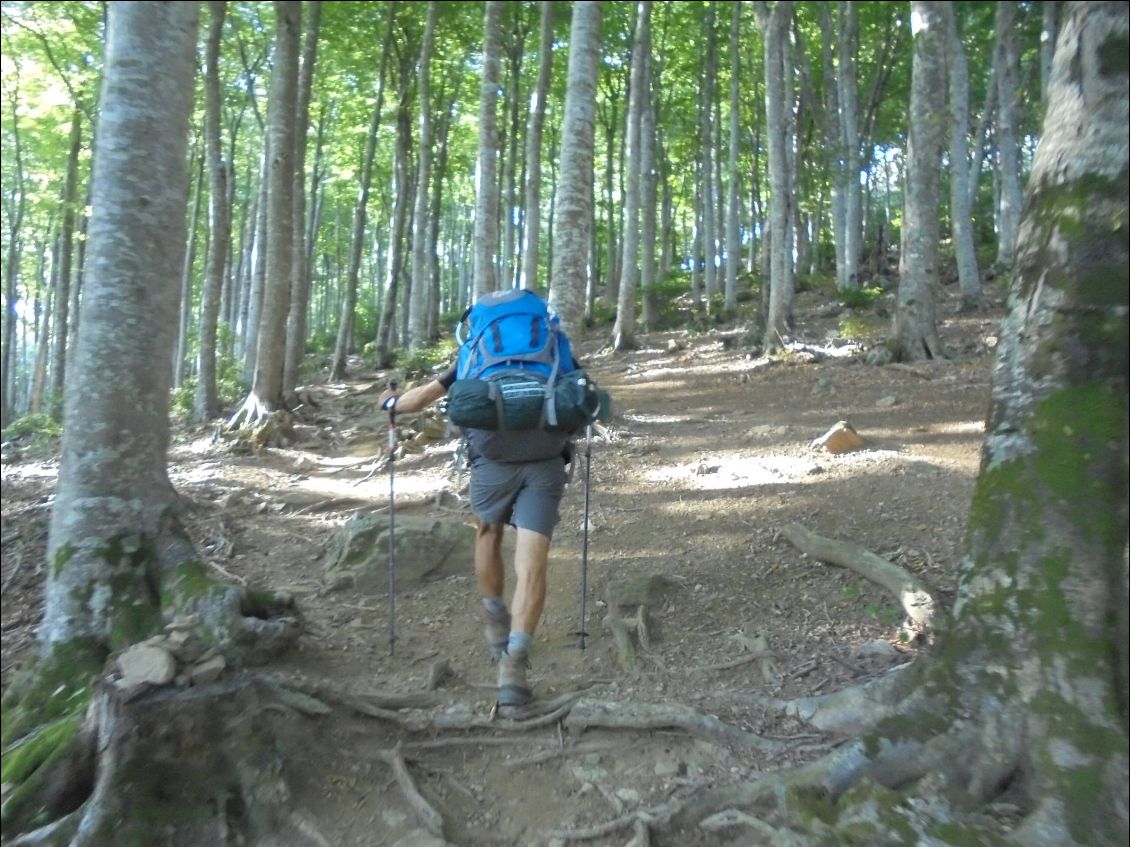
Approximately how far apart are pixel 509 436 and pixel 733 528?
9.76 feet

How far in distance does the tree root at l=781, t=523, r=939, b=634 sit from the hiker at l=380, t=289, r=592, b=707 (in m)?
2.08

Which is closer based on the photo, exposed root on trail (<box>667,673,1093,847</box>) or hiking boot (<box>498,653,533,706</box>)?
exposed root on trail (<box>667,673,1093,847</box>)

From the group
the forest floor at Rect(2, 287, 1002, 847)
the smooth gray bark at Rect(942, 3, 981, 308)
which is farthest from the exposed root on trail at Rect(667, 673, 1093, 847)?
the smooth gray bark at Rect(942, 3, 981, 308)

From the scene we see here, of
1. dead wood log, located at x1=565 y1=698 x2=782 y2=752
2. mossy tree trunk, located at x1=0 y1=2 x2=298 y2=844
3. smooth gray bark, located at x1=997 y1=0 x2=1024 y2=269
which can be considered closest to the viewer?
dead wood log, located at x1=565 y1=698 x2=782 y2=752

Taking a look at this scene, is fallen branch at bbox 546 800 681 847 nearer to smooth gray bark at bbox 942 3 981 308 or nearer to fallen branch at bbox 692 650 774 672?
fallen branch at bbox 692 650 774 672

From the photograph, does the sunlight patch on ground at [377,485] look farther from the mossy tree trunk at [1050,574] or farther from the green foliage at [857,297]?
the green foliage at [857,297]

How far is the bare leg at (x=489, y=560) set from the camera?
4414mm

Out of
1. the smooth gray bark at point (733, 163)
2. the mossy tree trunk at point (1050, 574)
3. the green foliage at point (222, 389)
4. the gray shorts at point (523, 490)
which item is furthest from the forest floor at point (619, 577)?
the smooth gray bark at point (733, 163)

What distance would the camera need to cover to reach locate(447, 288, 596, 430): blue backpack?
3955 mm

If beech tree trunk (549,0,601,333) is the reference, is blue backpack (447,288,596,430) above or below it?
below

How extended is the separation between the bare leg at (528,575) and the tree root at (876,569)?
2.07 metres

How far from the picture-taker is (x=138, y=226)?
180 inches

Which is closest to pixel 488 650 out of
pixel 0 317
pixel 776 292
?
pixel 776 292

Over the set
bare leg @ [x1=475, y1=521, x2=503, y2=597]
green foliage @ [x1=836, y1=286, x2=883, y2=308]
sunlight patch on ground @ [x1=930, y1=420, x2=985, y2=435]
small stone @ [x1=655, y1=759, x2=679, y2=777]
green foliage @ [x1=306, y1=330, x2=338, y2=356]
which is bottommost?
small stone @ [x1=655, y1=759, x2=679, y2=777]
